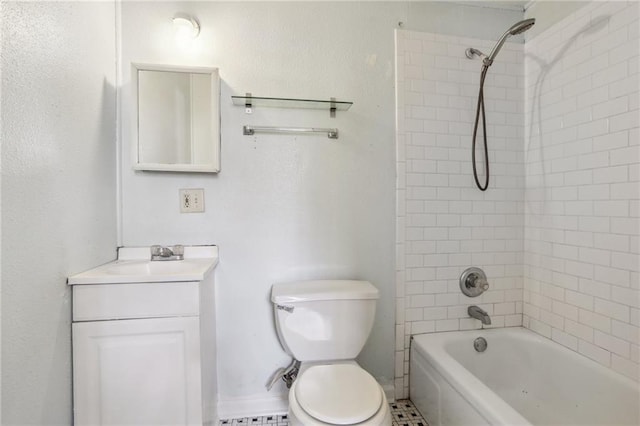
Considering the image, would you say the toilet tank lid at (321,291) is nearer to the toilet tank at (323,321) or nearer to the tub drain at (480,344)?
the toilet tank at (323,321)

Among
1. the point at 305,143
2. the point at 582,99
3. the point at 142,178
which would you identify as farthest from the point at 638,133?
the point at 142,178

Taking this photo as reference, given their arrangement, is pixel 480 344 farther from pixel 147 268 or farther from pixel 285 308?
pixel 147 268

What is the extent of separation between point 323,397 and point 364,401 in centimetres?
15

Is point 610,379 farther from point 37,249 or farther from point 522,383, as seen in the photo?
point 37,249

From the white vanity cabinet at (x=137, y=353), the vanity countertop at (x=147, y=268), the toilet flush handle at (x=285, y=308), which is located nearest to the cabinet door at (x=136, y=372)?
the white vanity cabinet at (x=137, y=353)

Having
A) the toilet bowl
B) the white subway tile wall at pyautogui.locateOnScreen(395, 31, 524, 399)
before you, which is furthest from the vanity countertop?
the white subway tile wall at pyautogui.locateOnScreen(395, 31, 524, 399)

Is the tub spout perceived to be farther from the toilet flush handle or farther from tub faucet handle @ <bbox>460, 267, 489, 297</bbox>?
the toilet flush handle

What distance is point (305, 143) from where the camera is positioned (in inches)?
59.1

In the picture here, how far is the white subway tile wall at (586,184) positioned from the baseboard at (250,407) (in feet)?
4.87

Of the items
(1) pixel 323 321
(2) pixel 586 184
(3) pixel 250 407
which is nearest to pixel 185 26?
(1) pixel 323 321

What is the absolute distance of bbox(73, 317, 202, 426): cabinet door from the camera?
1.03 meters

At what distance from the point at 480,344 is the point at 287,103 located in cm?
165

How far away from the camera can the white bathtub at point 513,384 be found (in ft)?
3.64

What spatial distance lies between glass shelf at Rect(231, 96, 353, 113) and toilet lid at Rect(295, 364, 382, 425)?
1.25 m
